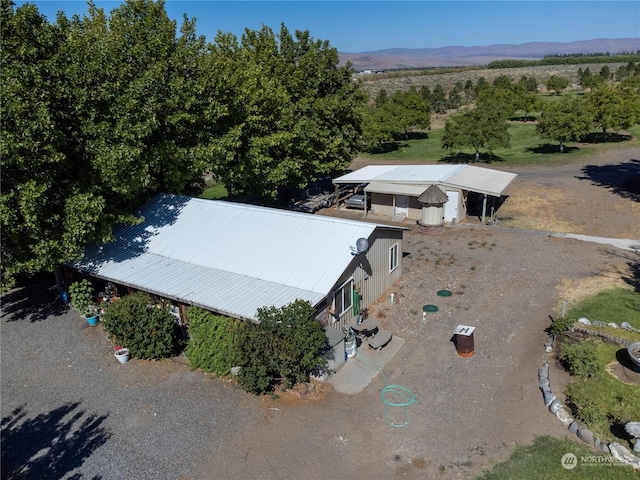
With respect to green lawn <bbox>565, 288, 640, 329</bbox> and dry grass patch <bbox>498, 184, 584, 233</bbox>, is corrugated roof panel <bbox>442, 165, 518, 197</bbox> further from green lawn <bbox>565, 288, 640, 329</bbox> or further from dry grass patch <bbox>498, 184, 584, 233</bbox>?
green lawn <bbox>565, 288, 640, 329</bbox>

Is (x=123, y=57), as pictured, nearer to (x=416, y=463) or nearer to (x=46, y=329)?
(x=46, y=329)

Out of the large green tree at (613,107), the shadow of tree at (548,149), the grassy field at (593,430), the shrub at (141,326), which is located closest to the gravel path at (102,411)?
the shrub at (141,326)

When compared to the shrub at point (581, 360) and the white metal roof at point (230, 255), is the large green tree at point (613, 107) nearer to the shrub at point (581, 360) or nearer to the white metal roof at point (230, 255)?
the shrub at point (581, 360)

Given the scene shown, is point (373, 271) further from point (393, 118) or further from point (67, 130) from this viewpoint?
point (393, 118)

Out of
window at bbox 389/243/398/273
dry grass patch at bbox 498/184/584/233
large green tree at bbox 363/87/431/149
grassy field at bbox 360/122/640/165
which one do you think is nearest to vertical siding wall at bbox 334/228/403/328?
window at bbox 389/243/398/273

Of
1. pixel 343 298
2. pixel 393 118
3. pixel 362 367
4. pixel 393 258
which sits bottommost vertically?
pixel 362 367

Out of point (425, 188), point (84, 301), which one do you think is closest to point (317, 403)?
point (84, 301)
